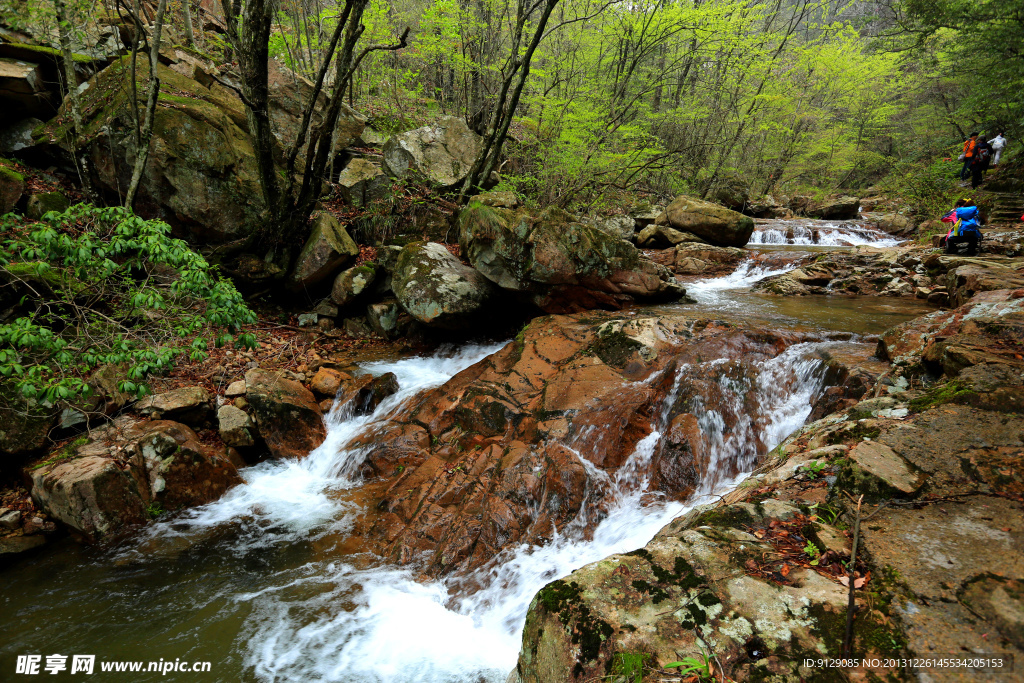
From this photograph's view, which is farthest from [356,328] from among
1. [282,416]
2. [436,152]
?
[436,152]

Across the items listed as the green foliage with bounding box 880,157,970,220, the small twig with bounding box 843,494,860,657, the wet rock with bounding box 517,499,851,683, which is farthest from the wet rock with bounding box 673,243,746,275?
the wet rock with bounding box 517,499,851,683

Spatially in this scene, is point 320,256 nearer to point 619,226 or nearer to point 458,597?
point 458,597

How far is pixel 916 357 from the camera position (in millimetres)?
3857

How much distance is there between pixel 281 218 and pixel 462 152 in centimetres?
503

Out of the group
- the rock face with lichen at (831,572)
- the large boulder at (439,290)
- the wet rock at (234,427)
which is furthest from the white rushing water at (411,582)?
the large boulder at (439,290)

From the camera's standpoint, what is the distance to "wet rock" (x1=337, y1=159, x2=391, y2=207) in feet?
33.4

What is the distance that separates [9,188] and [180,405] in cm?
413

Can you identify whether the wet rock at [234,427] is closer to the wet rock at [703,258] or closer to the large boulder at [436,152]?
the large boulder at [436,152]

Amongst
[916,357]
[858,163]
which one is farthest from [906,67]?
[916,357]

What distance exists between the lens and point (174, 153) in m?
7.20

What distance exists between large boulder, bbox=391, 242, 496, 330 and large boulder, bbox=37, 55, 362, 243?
3111 mm

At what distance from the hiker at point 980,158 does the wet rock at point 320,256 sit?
58.2ft

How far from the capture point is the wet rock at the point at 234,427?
577 centimetres

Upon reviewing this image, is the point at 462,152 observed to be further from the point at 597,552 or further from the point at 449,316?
the point at 597,552
